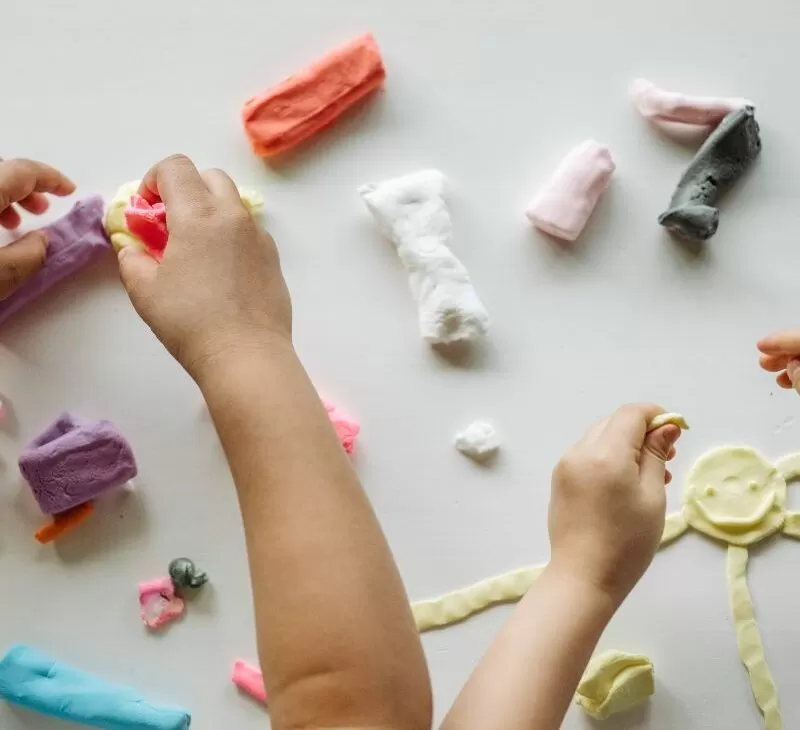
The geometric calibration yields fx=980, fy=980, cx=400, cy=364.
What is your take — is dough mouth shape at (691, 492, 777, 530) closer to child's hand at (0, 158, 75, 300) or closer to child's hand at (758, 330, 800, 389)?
child's hand at (758, 330, 800, 389)

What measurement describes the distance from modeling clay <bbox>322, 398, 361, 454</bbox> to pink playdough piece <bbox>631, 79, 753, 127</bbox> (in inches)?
12.7

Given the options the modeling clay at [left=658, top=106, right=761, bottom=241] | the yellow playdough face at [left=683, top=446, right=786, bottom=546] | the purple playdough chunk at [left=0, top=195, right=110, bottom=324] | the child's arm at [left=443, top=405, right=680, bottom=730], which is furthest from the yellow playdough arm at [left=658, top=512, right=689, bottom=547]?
the purple playdough chunk at [left=0, top=195, right=110, bottom=324]

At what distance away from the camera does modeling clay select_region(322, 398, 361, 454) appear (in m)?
0.71

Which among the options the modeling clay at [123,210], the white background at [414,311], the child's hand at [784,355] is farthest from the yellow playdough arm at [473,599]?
the modeling clay at [123,210]

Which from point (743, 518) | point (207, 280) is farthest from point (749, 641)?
point (207, 280)

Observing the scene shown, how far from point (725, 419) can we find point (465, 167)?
27 centimetres

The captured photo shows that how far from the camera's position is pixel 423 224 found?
718 millimetres

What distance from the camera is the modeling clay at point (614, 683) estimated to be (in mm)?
682

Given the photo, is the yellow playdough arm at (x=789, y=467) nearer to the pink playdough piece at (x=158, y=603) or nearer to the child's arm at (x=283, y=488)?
the child's arm at (x=283, y=488)

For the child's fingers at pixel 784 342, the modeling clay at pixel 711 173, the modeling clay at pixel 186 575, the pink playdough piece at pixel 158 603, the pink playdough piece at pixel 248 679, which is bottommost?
the pink playdough piece at pixel 248 679

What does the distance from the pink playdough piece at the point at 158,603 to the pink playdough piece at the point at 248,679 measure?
60mm

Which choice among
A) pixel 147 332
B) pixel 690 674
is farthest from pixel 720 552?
pixel 147 332

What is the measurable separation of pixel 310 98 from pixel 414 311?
0.58ft

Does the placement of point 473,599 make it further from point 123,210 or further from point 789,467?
point 123,210
